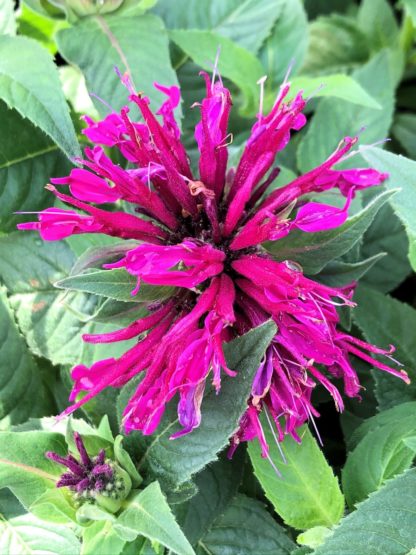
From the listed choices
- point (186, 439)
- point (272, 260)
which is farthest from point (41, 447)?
point (272, 260)

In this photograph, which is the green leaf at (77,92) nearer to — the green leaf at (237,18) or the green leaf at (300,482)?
the green leaf at (237,18)

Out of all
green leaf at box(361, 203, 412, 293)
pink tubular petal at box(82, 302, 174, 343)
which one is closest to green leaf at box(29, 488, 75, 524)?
pink tubular petal at box(82, 302, 174, 343)

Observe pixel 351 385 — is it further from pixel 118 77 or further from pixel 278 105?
pixel 118 77

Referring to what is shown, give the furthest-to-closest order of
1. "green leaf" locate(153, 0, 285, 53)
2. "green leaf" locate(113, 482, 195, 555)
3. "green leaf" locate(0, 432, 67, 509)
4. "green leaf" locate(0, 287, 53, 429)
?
"green leaf" locate(153, 0, 285, 53), "green leaf" locate(0, 287, 53, 429), "green leaf" locate(0, 432, 67, 509), "green leaf" locate(113, 482, 195, 555)

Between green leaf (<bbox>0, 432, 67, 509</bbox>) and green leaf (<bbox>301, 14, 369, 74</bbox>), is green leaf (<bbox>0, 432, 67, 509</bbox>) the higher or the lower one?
the lower one

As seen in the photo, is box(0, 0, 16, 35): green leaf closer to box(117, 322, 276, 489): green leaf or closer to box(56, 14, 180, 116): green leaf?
box(56, 14, 180, 116): green leaf

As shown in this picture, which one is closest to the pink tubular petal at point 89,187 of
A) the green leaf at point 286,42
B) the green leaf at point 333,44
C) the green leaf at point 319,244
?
the green leaf at point 319,244

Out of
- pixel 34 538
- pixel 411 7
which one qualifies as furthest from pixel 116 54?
pixel 34 538
